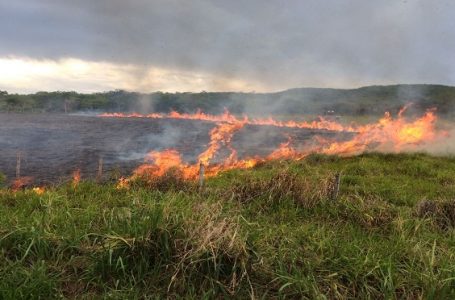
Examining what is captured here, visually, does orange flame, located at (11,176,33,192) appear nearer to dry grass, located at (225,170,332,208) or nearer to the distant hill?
dry grass, located at (225,170,332,208)

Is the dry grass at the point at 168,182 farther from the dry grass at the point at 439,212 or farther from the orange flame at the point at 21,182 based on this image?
the orange flame at the point at 21,182

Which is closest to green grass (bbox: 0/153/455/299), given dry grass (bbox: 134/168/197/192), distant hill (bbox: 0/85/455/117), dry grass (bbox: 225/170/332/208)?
dry grass (bbox: 225/170/332/208)

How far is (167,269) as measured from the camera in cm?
638

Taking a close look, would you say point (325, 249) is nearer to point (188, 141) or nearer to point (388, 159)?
point (388, 159)

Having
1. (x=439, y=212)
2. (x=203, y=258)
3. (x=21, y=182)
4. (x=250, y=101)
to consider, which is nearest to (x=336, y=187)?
(x=439, y=212)

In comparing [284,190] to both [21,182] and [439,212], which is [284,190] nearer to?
[439,212]

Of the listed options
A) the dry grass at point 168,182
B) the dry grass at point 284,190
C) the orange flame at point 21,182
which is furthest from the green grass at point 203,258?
the orange flame at point 21,182

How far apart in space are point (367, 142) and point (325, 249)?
67.9 feet

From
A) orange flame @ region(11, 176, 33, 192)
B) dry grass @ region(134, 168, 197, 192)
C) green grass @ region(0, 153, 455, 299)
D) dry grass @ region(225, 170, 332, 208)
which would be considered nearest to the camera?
green grass @ region(0, 153, 455, 299)

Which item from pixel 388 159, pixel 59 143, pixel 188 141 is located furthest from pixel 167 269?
pixel 188 141

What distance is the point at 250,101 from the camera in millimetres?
117562

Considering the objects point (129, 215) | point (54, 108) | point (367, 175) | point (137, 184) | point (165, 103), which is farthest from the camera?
point (165, 103)

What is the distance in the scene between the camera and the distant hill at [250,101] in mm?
Answer: 107062

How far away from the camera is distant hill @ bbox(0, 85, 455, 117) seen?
351 ft
